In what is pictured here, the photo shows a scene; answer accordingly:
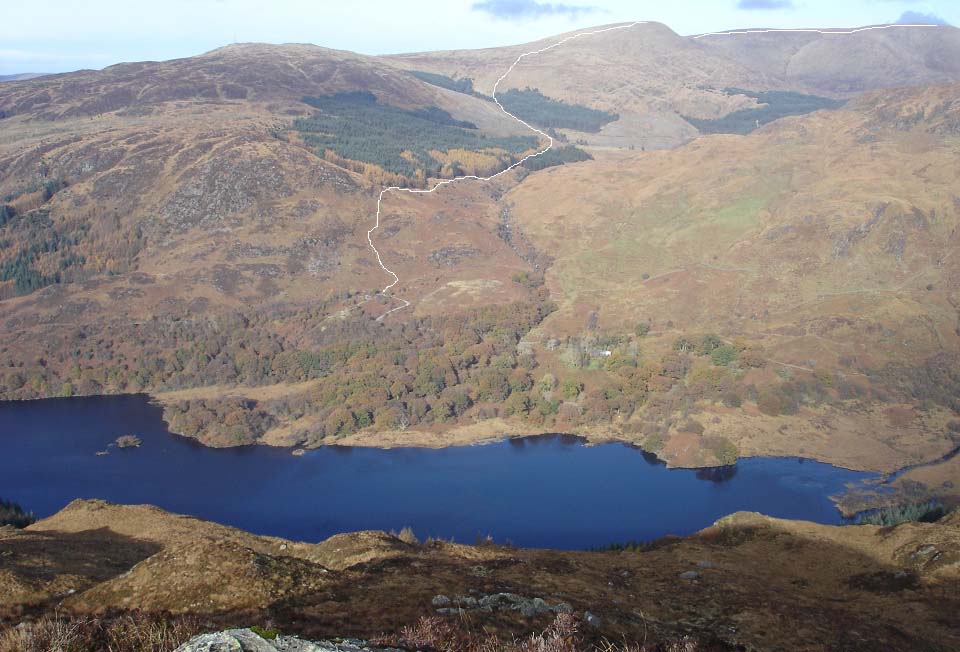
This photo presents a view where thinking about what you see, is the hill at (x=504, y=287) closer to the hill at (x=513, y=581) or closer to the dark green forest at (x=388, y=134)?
the dark green forest at (x=388, y=134)

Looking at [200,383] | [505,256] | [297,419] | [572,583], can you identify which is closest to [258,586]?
[572,583]

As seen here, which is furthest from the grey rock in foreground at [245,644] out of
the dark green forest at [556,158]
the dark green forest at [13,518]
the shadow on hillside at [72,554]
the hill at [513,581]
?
the dark green forest at [556,158]

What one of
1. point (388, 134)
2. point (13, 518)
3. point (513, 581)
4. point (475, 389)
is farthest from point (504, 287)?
point (513, 581)

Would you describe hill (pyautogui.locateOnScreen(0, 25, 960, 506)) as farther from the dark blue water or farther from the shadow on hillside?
the shadow on hillside

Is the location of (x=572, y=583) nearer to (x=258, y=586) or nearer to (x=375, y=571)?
(x=375, y=571)

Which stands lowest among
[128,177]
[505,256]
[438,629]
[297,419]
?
[297,419]

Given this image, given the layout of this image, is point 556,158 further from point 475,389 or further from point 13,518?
point 13,518

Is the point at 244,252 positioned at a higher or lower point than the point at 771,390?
higher
